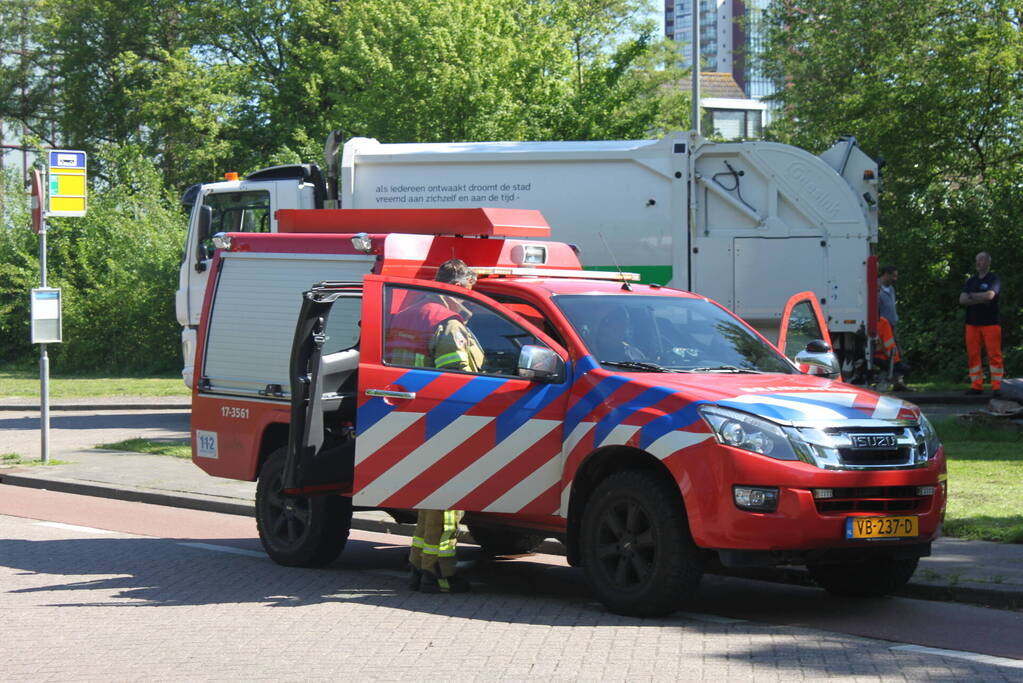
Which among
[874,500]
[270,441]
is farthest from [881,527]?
[270,441]

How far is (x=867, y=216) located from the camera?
15.2 m

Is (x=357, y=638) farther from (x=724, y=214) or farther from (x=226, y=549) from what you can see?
(x=724, y=214)

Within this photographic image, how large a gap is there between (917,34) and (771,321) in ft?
46.8

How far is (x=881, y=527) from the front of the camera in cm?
702

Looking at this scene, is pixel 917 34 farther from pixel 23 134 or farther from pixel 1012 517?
pixel 23 134

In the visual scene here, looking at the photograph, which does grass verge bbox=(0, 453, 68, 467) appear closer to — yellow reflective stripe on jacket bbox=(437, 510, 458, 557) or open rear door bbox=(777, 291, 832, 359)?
yellow reflective stripe on jacket bbox=(437, 510, 458, 557)

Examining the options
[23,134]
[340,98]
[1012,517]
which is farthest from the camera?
[23,134]

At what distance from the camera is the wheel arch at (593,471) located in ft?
23.9

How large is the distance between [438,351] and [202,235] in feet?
34.3

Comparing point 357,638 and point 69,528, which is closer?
point 357,638

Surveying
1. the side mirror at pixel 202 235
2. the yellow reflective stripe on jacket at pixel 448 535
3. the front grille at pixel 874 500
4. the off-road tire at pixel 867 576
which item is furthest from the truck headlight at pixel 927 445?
the side mirror at pixel 202 235

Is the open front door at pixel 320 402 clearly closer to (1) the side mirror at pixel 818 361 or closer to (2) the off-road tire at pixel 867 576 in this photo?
(1) the side mirror at pixel 818 361

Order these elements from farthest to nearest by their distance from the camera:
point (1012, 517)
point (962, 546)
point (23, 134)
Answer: point (23, 134) → point (1012, 517) → point (962, 546)

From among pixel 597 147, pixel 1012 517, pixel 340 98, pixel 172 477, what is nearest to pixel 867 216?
pixel 597 147
